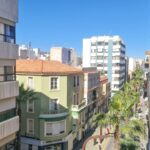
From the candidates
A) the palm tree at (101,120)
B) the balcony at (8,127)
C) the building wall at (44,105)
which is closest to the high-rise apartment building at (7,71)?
the balcony at (8,127)

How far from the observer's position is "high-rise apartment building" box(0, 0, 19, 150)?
21.8m

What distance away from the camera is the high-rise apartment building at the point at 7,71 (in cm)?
2177

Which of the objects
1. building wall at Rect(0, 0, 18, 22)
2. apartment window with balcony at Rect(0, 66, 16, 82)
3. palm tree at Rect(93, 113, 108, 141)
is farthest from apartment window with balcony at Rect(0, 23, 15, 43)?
palm tree at Rect(93, 113, 108, 141)

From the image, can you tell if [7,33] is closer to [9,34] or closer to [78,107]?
[9,34]

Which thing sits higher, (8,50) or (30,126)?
(8,50)

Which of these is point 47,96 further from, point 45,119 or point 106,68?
point 106,68

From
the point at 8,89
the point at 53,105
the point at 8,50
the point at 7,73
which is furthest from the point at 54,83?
the point at 8,50

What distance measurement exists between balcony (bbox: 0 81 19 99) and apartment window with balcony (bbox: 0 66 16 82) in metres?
0.48

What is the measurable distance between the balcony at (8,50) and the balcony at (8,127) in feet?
15.6

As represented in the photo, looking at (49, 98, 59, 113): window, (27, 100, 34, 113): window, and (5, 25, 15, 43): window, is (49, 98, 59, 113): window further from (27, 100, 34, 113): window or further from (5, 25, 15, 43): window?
(5, 25, 15, 43): window

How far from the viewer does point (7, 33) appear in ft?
75.2

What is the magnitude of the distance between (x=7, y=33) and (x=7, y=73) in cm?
302

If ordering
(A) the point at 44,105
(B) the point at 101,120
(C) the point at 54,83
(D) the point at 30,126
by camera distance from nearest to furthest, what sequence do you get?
(B) the point at 101,120 < (A) the point at 44,105 < (D) the point at 30,126 < (C) the point at 54,83

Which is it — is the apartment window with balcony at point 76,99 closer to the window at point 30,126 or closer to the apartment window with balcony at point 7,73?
the window at point 30,126
